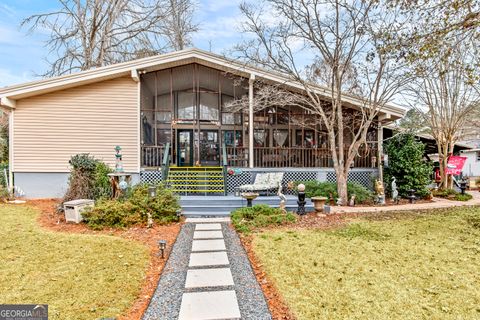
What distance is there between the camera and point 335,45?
8.97 metres

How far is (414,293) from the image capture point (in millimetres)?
3285

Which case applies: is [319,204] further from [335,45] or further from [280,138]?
[335,45]

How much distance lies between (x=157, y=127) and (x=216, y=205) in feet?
16.6

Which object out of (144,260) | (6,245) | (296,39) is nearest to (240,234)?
(144,260)

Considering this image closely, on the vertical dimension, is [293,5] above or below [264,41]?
above

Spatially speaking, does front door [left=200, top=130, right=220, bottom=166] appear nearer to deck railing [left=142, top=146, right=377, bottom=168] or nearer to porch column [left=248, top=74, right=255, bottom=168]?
deck railing [left=142, top=146, right=377, bottom=168]

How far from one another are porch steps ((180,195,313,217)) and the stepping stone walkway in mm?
2454

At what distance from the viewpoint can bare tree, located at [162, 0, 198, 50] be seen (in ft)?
57.0

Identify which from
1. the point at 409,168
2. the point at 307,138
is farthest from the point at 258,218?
the point at 409,168

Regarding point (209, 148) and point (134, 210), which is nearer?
point (134, 210)

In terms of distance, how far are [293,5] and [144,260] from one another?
892 centimetres

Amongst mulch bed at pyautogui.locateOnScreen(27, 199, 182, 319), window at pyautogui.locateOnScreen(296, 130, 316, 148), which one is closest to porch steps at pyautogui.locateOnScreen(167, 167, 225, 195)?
mulch bed at pyautogui.locateOnScreen(27, 199, 182, 319)

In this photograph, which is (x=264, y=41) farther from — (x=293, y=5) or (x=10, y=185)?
(x=10, y=185)

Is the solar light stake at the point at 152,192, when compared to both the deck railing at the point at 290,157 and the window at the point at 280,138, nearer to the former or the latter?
the deck railing at the point at 290,157
